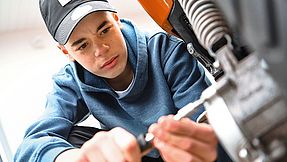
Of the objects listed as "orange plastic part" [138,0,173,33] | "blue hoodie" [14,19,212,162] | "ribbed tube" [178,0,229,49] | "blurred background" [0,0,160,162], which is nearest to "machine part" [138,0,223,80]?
"orange plastic part" [138,0,173,33]

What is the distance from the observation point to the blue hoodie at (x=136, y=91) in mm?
874

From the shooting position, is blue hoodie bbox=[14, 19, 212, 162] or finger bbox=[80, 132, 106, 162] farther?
blue hoodie bbox=[14, 19, 212, 162]

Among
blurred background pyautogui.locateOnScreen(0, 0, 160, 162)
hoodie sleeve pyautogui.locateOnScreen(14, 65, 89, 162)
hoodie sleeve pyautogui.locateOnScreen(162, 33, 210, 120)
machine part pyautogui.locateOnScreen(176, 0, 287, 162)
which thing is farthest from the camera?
blurred background pyautogui.locateOnScreen(0, 0, 160, 162)

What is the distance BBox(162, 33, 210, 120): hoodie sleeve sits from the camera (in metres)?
0.85

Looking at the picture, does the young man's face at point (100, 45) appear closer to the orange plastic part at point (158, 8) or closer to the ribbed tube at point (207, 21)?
the orange plastic part at point (158, 8)

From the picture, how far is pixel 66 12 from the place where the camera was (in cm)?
93

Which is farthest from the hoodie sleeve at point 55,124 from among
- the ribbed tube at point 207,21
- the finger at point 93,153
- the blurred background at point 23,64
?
the blurred background at point 23,64

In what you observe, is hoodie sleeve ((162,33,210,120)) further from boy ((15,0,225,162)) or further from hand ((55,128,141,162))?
→ hand ((55,128,141,162))

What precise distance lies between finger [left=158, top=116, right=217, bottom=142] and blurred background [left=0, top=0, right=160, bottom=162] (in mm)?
1704

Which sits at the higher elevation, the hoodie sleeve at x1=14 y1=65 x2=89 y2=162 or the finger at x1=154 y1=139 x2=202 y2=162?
the finger at x1=154 y1=139 x2=202 y2=162

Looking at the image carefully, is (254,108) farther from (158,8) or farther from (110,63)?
(110,63)

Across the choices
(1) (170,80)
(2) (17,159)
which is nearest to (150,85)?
(1) (170,80)

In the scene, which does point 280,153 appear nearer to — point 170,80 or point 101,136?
point 101,136

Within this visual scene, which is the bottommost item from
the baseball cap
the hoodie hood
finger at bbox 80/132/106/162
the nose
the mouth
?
the hoodie hood
